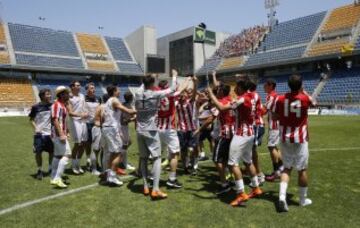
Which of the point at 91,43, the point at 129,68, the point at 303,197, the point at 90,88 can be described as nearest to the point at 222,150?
the point at 303,197

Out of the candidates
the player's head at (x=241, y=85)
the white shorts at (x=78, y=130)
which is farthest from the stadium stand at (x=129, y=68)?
the player's head at (x=241, y=85)

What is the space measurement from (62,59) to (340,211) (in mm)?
54224

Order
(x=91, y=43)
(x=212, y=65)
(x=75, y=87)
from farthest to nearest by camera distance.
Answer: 1. (x=91, y=43)
2. (x=212, y=65)
3. (x=75, y=87)

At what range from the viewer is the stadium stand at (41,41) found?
54.5m

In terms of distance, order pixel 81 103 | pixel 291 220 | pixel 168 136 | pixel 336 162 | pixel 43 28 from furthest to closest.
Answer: pixel 43 28 < pixel 336 162 < pixel 81 103 < pixel 168 136 < pixel 291 220

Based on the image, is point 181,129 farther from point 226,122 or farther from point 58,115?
point 58,115

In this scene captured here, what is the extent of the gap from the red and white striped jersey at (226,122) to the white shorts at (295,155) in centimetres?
102

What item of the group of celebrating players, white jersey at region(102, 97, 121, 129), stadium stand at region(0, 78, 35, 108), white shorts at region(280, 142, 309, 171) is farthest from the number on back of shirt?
stadium stand at region(0, 78, 35, 108)

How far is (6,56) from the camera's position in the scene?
50.7 metres

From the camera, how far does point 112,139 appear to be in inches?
309

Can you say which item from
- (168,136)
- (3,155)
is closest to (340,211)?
(168,136)

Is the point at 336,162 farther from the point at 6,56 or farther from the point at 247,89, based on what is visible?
the point at 6,56

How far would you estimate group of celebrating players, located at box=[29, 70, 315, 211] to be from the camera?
6.29m

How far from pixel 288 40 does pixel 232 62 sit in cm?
869
